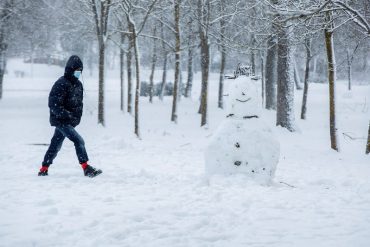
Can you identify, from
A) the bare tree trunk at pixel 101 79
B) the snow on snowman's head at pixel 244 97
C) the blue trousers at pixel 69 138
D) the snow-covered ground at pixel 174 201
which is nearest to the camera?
the snow-covered ground at pixel 174 201

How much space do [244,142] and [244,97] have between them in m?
0.75

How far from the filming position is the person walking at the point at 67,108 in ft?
20.8

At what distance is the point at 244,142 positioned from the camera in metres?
6.14

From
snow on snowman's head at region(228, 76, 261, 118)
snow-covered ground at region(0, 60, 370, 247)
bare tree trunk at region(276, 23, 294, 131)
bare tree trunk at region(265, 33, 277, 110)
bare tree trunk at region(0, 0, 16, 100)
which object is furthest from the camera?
bare tree trunk at region(0, 0, 16, 100)

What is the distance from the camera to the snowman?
6.11 m

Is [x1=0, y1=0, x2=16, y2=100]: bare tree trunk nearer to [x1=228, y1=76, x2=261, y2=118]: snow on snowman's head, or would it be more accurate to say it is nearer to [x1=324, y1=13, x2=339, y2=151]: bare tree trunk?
[x1=324, y1=13, x2=339, y2=151]: bare tree trunk

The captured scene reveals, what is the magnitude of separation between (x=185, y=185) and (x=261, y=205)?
1533mm

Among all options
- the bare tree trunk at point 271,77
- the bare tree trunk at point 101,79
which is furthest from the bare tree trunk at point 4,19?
the bare tree trunk at point 271,77


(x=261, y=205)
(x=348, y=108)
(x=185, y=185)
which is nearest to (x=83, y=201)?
(x=185, y=185)

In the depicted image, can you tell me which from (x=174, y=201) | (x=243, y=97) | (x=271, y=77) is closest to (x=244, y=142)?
(x=243, y=97)

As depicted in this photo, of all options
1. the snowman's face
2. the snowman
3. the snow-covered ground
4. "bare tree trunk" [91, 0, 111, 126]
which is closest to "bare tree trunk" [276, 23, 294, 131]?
the snow-covered ground

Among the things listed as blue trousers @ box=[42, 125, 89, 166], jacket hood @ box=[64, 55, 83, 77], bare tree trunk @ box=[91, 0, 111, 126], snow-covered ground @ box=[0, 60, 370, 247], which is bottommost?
snow-covered ground @ box=[0, 60, 370, 247]

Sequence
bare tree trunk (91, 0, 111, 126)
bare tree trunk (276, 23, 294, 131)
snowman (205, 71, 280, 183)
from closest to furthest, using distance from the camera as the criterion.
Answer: snowman (205, 71, 280, 183)
bare tree trunk (276, 23, 294, 131)
bare tree trunk (91, 0, 111, 126)

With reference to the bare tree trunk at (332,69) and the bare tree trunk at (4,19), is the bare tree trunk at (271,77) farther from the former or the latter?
the bare tree trunk at (4,19)
